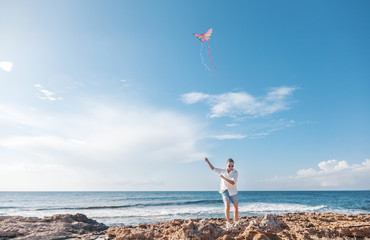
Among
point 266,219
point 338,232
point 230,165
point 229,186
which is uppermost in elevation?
point 230,165

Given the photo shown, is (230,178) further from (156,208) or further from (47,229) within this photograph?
(156,208)

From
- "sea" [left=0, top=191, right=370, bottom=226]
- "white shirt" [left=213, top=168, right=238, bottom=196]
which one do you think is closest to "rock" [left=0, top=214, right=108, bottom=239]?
"white shirt" [left=213, top=168, right=238, bottom=196]

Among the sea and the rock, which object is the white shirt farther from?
the sea

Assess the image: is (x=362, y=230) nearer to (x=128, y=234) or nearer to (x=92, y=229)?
(x=128, y=234)

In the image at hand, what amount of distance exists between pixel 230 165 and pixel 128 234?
300 cm

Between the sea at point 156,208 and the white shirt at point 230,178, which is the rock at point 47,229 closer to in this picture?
the white shirt at point 230,178

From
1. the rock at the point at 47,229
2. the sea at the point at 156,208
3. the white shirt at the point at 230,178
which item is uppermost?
the white shirt at the point at 230,178

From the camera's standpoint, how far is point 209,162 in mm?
6219

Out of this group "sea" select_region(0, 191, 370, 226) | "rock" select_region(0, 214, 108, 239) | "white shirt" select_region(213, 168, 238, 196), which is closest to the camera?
"rock" select_region(0, 214, 108, 239)

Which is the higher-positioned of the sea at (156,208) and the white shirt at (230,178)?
the white shirt at (230,178)

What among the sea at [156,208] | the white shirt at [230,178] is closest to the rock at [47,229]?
the white shirt at [230,178]

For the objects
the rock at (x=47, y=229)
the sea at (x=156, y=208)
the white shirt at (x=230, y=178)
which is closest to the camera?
the rock at (x=47, y=229)

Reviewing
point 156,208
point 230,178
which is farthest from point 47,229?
point 156,208

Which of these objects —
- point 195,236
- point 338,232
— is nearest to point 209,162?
point 195,236
